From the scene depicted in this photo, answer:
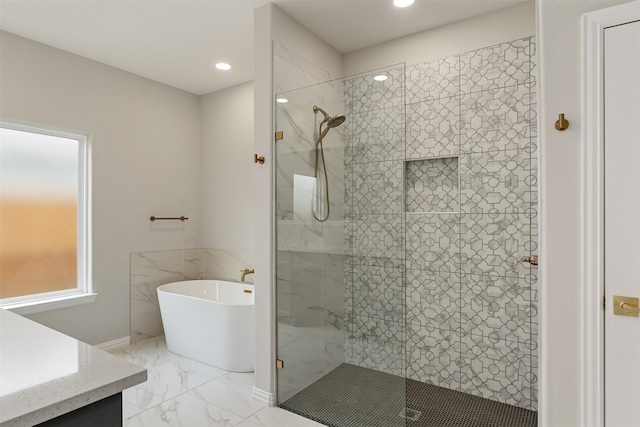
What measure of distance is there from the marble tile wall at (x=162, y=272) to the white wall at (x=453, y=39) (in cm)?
222

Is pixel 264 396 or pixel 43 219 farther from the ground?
pixel 43 219

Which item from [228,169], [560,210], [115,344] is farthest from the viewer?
[228,169]

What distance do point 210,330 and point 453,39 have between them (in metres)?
2.96

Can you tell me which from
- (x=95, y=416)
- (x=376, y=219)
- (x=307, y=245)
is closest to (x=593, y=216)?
(x=376, y=219)

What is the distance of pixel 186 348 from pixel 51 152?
2081 mm

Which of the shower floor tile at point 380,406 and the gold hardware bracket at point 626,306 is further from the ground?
the gold hardware bracket at point 626,306

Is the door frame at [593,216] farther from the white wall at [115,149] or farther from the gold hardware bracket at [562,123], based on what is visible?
the white wall at [115,149]

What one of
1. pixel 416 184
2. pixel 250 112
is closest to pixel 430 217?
pixel 416 184

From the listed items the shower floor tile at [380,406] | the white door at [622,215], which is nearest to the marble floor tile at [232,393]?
the shower floor tile at [380,406]

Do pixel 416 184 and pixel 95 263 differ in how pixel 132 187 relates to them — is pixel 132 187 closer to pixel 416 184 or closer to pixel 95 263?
pixel 95 263

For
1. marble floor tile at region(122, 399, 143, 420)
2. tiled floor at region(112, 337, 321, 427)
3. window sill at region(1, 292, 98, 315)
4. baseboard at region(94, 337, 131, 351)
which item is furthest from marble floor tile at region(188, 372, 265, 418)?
window sill at region(1, 292, 98, 315)

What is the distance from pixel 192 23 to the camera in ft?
9.16

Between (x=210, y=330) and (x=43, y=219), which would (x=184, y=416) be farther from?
(x=43, y=219)

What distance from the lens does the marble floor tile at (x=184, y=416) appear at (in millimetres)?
2342
